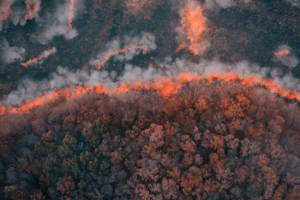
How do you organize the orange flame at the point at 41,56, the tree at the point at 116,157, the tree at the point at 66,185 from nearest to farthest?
the tree at the point at 66,185, the tree at the point at 116,157, the orange flame at the point at 41,56

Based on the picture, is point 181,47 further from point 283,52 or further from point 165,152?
point 165,152

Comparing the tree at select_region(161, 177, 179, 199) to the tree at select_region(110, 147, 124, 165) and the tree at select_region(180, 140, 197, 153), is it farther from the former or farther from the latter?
the tree at select_region(110, 147, 124, 165)

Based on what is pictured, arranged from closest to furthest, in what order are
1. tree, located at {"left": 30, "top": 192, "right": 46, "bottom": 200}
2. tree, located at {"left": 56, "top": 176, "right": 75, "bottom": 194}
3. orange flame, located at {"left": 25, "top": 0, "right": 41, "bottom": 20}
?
tree, located at {"left": 30, "top": 192, "right": 46, "bottom": 200}, tree, located at {"left": 56, "top": 176, "right": 75, "bottom": 194}, orange flame, located at {"left": 25, "top": 0, "right": 41, "bottom": 20}

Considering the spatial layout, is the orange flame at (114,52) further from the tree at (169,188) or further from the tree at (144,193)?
the tree at (169,188)

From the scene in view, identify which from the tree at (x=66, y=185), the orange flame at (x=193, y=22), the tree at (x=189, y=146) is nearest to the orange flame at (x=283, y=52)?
the orange flame at (x=193, y=22)

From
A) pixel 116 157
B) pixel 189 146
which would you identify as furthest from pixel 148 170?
pixel 189 146

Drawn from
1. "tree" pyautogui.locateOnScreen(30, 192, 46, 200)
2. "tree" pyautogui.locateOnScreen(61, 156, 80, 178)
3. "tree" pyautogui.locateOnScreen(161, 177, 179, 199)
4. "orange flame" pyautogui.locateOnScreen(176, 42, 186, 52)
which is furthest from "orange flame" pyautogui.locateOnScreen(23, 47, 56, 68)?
"tree" pyautogui.locateOnScreen(161, 177, 179, 199)

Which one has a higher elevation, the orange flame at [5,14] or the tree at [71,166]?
the orange flame at [5,14]
